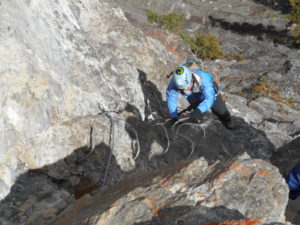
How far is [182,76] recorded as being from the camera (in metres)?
8.80

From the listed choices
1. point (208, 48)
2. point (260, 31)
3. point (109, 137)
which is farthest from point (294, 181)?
point (260, 31)

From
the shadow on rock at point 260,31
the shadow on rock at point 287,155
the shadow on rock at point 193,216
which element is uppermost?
the shadow on rock at point 193,216

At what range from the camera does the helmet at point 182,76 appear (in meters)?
8.73

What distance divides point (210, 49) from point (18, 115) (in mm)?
26410

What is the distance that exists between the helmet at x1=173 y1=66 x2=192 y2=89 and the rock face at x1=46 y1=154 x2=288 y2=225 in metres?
3.92

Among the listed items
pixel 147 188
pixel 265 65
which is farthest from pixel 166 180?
pixel 265 65

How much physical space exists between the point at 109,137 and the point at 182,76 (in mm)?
2587

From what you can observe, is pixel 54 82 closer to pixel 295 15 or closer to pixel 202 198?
pixel 202 198

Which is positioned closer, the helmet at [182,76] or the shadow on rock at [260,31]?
the helmet at [182,76]

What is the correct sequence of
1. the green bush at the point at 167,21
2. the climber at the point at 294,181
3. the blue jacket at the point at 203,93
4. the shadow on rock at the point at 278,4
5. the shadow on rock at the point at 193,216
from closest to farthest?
the shadow on rock at the point at 193,216 < the climber at the point at 294,181 < the blue jacket at the point at 203,93 < the green bush at the point at 167,21 < the shadow on rock at the point at 278,4

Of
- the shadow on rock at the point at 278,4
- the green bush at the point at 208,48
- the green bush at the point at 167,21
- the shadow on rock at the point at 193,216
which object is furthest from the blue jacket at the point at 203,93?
the shadow on rock at the point at 278,4

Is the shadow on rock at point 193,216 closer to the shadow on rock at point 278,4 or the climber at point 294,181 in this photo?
the climber at point 294,181

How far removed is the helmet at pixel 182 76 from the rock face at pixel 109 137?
174 centimetres

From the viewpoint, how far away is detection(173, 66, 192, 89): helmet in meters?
8.73
